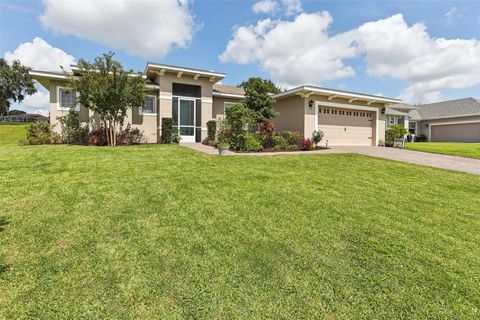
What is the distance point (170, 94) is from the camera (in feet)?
48.1

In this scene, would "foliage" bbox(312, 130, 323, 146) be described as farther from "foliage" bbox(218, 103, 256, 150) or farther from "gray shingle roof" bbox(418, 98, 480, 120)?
"gray shingle roof" bbox(418, 98, 480, 120)

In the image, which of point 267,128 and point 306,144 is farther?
point 267,128

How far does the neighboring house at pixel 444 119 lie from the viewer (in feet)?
93.6

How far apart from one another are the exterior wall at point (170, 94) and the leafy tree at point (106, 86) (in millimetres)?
2317

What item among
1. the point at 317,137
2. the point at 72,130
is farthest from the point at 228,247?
the point at 72,130

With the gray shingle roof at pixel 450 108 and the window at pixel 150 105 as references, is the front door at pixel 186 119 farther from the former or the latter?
the gray shingle roof at pixel 450 108

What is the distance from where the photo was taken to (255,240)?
3641 mm

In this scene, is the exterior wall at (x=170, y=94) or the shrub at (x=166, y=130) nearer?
the shrub at (x=166, y=130)

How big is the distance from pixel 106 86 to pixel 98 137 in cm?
271

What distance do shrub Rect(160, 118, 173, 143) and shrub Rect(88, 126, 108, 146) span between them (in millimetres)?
2892

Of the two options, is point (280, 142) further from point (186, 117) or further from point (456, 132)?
point (456, 132)

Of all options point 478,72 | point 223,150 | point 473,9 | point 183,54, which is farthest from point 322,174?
point 478,72

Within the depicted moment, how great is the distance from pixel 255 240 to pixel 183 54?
15391 mm

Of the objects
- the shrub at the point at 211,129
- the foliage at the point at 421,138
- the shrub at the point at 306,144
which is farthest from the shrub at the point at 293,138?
the foliage at the point at 421,138
